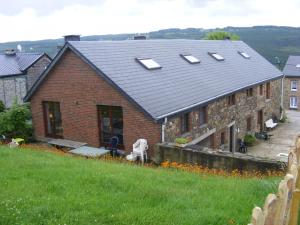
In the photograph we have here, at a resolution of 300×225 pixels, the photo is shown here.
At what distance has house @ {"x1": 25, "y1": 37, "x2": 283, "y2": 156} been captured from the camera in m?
16.8

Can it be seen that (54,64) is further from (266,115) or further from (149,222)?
(266,115)

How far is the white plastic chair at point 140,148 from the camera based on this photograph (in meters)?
16.1

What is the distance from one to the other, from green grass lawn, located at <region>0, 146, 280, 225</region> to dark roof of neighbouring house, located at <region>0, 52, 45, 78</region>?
93.2 feet

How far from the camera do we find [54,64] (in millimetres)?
19156

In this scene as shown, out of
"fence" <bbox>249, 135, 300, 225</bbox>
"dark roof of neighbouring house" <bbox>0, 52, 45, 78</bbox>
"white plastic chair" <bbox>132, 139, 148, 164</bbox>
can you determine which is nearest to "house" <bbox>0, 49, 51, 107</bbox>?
"dark roof of neighbouring house" <bbox>0, 52, 45, 78</bbox>

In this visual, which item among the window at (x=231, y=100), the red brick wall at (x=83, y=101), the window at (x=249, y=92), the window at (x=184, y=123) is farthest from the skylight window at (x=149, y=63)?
the window at (x=249, y=92)

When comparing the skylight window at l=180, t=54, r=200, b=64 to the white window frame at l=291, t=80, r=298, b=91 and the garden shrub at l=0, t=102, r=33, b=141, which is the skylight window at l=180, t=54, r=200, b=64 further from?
the white window frame at l=291, t=80, r=298, b=91

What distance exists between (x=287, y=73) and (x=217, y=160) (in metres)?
45.1

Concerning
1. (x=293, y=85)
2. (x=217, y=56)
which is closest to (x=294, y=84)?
(x=293, y=85)

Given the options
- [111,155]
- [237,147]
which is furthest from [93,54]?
[237,147]

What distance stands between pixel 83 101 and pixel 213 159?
7337mm

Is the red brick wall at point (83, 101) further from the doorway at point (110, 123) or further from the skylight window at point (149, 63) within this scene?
the skylight window at point (149, 63)

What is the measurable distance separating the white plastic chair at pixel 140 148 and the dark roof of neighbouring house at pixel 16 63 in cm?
2341

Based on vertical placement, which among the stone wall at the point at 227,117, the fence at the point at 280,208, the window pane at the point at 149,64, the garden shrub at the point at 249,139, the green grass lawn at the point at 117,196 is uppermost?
the window pane at the point at 149,64
